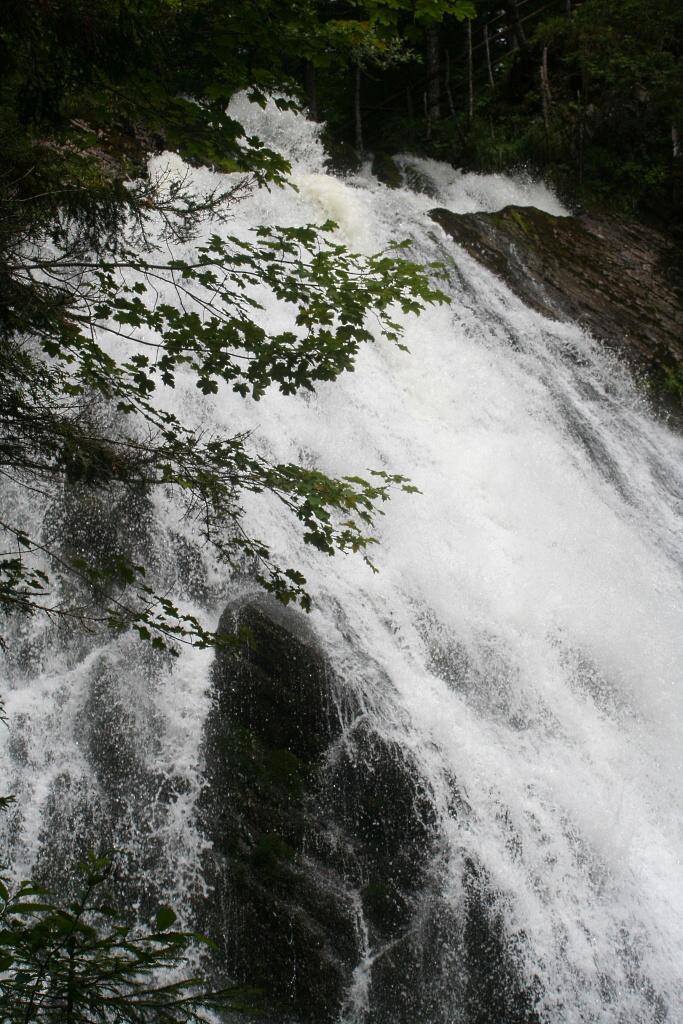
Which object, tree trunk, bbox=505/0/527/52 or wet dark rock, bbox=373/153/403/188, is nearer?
wet dark rock, bbox=373/153/403/188

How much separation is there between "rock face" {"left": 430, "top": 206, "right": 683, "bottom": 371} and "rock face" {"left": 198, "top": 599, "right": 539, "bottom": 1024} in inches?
269

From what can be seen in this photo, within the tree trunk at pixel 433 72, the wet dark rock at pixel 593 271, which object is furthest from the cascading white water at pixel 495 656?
the tree trunk at pixel 433 72

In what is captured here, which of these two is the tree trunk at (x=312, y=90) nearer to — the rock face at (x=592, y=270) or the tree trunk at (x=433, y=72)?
the tree trunk at (x=433, y=72)

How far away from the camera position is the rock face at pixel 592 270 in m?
9.95

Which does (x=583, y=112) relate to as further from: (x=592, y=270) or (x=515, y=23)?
(x=592, y=270)

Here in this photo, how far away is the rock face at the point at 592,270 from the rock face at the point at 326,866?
22.4 ft

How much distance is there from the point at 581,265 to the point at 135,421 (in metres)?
7.36

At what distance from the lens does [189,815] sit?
14.6 feet

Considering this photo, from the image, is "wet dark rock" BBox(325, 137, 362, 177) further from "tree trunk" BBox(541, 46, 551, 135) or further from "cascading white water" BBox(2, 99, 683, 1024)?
"cascading white water" BBox(2, 99, 683, 1024)

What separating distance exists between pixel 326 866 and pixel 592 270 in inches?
356

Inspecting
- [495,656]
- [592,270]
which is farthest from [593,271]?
[495,656]

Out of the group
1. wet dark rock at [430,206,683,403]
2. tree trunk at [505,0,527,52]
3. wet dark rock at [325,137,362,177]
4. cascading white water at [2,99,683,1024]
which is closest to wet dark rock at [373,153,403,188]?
wet dark rock at [325,137,362,177]

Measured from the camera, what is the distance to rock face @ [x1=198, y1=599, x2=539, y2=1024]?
13.8 ft

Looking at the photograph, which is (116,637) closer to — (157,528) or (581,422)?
(157,528)
